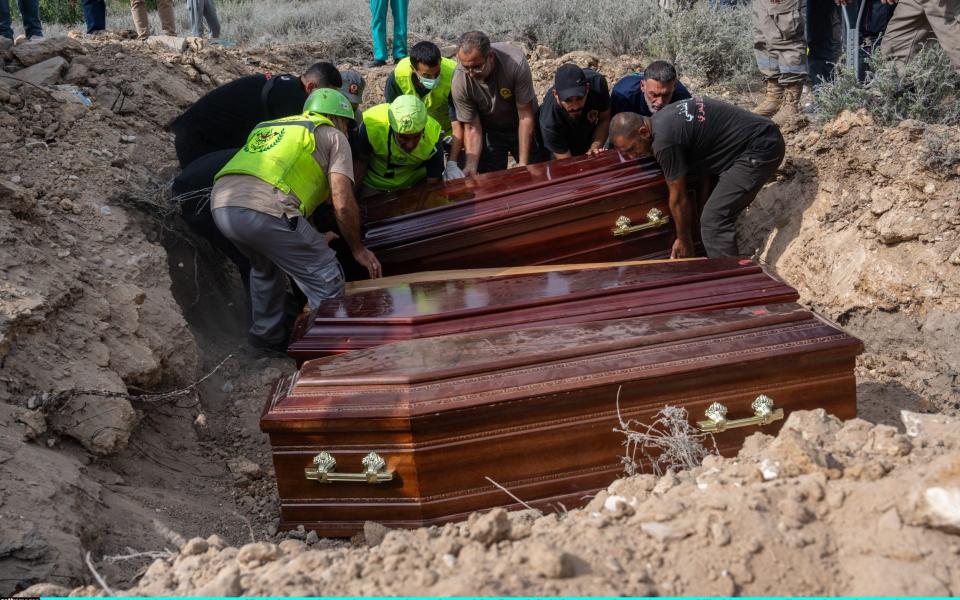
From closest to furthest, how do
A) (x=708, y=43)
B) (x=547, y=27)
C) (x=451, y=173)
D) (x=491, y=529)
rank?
(x=491, y=529) < (x=451, y=173) < (x=708, y=43) < (x=547, y=27)

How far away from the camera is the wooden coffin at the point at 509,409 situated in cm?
298

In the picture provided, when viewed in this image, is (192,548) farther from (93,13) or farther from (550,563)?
(93,13)

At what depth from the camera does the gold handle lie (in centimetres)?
307

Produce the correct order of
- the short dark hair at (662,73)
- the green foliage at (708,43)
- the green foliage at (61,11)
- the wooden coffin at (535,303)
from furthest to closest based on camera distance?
the green foliage at (61,11), the green foliage at (708,43), the short dark hair at (662,73), the wooden coffin at (535,303)

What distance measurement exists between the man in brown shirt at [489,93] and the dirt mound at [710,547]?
3294 mm

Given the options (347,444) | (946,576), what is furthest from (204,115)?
(946,576)

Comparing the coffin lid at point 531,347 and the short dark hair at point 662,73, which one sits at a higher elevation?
the short dark hair at point 662,73

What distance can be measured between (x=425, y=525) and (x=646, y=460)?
0.81 metres

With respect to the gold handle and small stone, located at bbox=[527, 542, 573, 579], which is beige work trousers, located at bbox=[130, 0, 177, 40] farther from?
small stone, located at bbox=[527, 542, 573, 579]

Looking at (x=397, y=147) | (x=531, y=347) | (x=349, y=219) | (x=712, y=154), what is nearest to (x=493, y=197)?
(x=397, y=147)

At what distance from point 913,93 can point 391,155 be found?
10.1 ft

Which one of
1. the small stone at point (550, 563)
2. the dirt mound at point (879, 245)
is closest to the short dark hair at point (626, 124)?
→ the dirt mound at point (879, 245)

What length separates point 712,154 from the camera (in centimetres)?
463

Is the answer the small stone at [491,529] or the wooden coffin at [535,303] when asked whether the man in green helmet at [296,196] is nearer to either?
the wooden coffin at [535,303]
